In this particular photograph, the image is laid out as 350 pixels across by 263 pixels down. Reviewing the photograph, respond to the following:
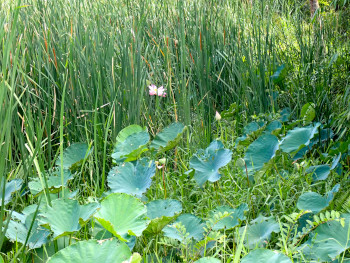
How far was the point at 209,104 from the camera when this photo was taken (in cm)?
239

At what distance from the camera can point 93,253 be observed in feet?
3.11

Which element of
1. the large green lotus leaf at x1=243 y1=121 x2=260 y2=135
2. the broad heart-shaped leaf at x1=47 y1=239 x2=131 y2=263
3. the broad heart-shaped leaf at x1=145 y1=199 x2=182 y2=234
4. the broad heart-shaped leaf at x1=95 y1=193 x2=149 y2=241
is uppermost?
the broad heart-shaped leaf at x1=47 y1=239 x2=131 y2=263

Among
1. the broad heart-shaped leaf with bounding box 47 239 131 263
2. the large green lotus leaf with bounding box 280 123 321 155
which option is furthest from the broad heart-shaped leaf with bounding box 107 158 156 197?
the large green lotus leaf with bounding box 280 123 321 155

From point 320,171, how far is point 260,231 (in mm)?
499

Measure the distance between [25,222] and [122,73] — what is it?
1.02 m

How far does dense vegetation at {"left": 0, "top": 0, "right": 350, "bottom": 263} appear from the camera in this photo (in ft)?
3.83

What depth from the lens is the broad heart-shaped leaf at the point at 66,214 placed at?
114 centimetres

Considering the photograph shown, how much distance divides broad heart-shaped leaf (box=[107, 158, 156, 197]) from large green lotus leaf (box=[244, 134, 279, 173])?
41 centimetres

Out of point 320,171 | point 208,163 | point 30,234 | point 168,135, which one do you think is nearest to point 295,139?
point 320,171

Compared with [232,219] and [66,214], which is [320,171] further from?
[66,214]

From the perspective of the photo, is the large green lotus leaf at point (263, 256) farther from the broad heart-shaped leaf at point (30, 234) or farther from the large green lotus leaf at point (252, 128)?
the large green lotus leaf at point (252, 128)

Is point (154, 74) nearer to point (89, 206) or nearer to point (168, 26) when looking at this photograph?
point (168, 26)

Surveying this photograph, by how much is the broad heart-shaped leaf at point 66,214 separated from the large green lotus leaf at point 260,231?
19.2 inches

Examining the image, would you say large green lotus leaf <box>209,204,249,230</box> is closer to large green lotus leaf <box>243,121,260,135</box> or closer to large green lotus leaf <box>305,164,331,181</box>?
large green lotus leaf <box>305,164,331,181</box>
